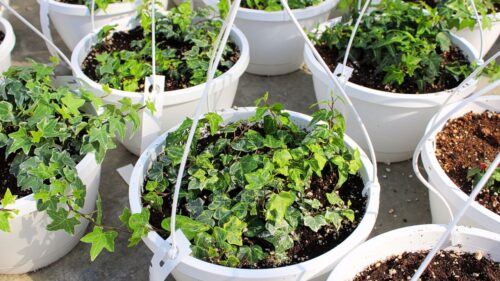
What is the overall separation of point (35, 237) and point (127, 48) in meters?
1.01

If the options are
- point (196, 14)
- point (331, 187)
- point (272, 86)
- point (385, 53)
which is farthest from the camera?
point (272, 86)

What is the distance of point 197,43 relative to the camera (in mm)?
2201

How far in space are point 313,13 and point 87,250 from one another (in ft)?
5.05

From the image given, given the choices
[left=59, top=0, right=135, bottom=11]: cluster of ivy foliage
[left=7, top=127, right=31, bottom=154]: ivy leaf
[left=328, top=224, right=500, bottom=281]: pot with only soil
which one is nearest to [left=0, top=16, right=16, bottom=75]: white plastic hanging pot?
[left=59, top=0, right=135, bottom=11]: cluster of ivy foliage

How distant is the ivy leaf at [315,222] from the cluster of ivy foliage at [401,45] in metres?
0.80

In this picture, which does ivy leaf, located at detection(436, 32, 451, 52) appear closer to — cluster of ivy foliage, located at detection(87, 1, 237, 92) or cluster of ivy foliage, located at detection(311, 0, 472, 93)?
cluster of ivy foliage, located at detection(311, 0, 472, 93)

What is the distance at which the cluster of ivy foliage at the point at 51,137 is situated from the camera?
1522 millimetres

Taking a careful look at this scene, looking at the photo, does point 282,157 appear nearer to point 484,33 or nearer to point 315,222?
point 315,222

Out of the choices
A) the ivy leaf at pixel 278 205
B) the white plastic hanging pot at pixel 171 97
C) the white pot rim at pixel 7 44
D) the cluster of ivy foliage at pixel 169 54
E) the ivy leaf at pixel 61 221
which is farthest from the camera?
the white pot rim at pixel 7 44

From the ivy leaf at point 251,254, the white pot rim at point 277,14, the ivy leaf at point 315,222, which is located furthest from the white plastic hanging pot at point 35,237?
the white pot rim at point 277,14

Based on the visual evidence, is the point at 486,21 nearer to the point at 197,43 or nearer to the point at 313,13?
the point at 313,13

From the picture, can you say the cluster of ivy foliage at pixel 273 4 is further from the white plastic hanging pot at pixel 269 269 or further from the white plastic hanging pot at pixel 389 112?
the white plastic hanging pot at pixel 269 269

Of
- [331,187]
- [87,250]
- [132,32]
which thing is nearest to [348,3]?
[132,32]

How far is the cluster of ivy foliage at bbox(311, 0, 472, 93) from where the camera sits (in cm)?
207
